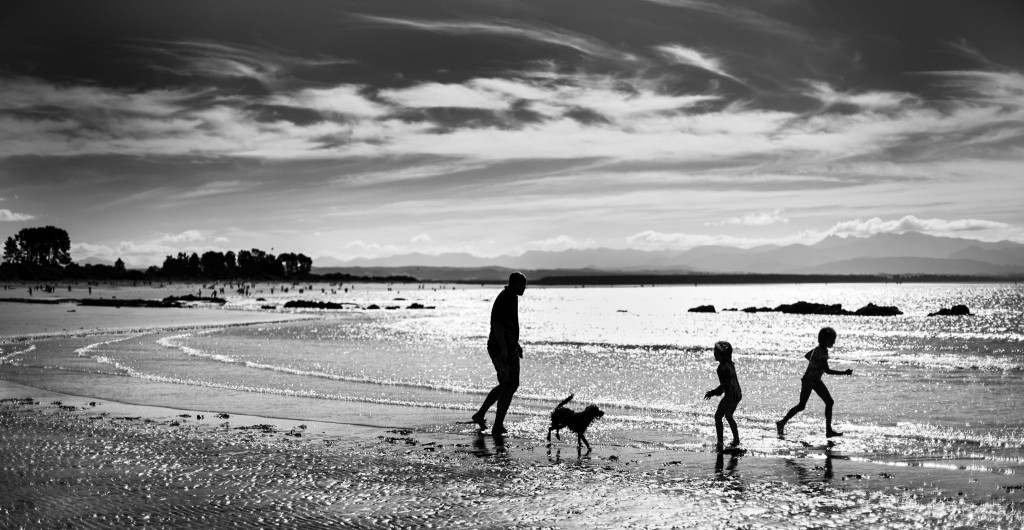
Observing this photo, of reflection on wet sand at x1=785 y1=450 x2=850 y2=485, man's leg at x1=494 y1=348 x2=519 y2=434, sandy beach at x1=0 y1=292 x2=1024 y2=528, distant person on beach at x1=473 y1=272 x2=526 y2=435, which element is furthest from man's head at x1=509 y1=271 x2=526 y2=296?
reflection on wet sand at x1=785 y1=450 x2=850 y2=485

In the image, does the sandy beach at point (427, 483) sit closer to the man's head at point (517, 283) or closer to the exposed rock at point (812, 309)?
the man's head at point (517, 283)

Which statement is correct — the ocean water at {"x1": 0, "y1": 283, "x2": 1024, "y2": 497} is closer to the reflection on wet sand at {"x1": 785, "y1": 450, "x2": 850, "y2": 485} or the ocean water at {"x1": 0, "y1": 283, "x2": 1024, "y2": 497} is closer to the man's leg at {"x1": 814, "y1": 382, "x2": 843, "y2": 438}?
the man's leg at {"x1": 814, "y1": 382, "x2": 843, "y2": 438}

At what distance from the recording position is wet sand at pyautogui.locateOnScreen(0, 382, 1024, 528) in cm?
698

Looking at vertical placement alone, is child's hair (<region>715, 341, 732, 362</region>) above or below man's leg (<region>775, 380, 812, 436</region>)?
above

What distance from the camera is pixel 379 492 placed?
797 cm

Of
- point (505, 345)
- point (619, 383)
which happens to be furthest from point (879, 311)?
point (505, 345)

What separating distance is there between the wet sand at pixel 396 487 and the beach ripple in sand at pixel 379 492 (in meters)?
0.02

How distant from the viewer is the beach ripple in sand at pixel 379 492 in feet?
22.8

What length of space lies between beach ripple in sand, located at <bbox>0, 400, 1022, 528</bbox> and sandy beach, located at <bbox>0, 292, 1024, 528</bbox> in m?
0.03

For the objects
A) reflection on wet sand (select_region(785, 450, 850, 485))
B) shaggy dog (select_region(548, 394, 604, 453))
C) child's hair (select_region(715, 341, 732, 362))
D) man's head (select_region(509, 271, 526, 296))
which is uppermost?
man's head (select_region(509, 271, 526, 296))

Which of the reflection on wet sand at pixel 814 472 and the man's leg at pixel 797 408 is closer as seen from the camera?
the reflection on wet sand at pixel 814 472

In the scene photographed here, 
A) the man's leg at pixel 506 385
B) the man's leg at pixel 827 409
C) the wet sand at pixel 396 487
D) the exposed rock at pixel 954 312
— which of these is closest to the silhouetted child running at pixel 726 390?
the wet sand at pixel 396 487

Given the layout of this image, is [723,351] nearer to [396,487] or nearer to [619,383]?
[396,487]

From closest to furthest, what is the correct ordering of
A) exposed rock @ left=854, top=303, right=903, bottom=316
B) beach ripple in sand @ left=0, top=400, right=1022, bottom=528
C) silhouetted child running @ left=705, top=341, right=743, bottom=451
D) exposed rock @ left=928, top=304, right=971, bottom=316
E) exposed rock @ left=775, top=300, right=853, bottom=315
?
1. beach ripple in sand @ left=0, top=400, right=1022, bottom=528
2. silhouetted child running @ left=705, top=341, right=743, bottom=451
3. exposed rock @ left=854, top=303, right=903, bottom=316
4. exposed rock @ left=928, top=304, right=971, bottom=316
5. exposed rock @ left=775, top=300, right=853, bottom=315
